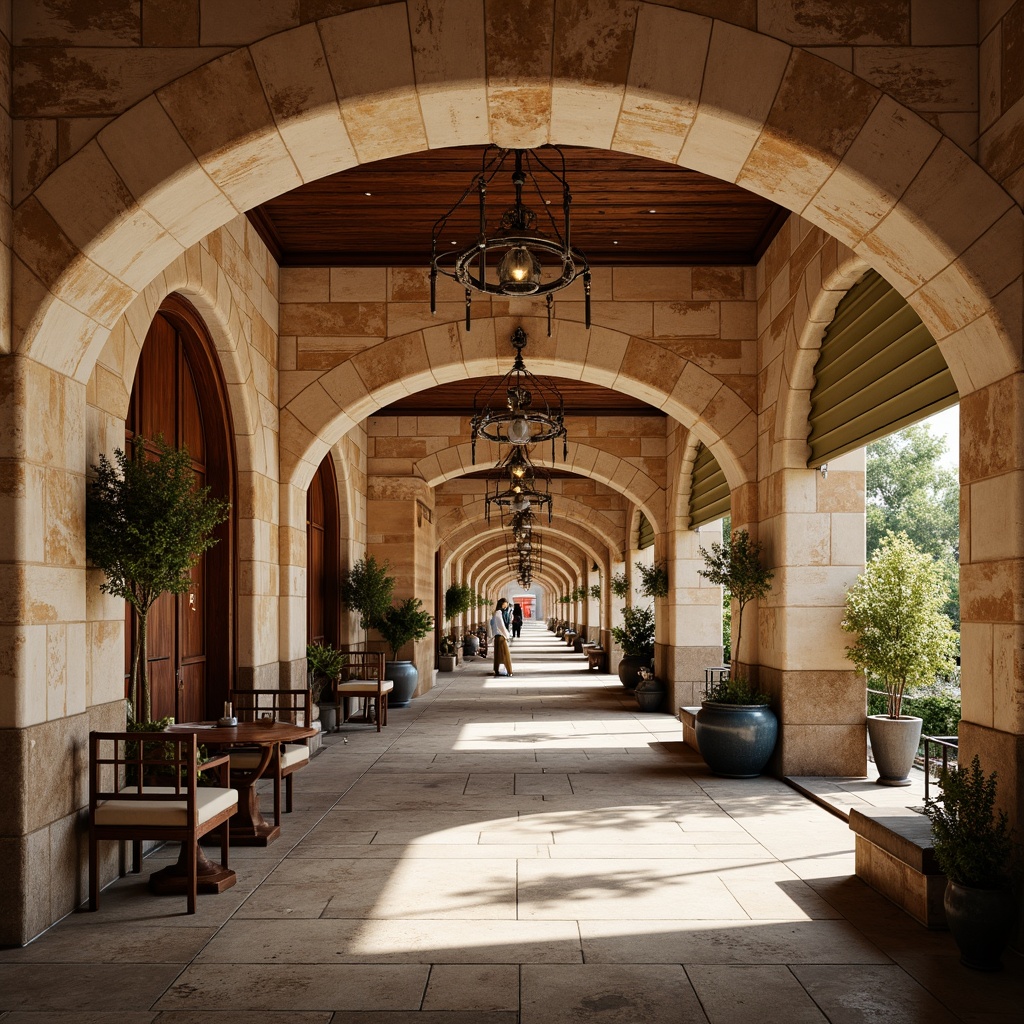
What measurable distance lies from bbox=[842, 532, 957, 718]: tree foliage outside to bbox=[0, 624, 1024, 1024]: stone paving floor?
1.03m

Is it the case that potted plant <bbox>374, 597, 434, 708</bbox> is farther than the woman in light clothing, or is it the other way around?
the woman in light clothing

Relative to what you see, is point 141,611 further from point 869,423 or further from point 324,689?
point 324,689

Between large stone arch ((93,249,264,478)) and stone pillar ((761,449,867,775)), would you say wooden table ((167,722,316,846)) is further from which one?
stone pillar ((761,449,867,775))

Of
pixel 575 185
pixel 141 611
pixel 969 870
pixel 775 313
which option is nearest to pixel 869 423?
pixel 775 313

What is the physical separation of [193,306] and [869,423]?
4.23 m

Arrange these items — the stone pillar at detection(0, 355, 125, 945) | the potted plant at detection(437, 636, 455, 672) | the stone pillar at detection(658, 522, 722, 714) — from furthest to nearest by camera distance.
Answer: the potted plant at detection(437, 636, 455, 672) → the stone pillar at detection(658, 522, 722, 714) → the stone pillar at detection(0, 355, 125, 945)

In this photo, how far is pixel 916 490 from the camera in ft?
109

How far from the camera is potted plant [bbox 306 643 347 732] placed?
31.3 ft

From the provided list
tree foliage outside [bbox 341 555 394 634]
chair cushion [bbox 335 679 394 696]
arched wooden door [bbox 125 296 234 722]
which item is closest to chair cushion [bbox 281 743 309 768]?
arched wooden door [bbox 125 296 234 722]

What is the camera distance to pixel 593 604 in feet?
97.6

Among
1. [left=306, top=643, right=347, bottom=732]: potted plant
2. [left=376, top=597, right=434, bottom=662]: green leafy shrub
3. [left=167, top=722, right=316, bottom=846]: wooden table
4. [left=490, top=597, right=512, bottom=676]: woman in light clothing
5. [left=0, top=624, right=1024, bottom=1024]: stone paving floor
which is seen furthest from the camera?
[left=490, top=597, right=512, bottom=676]: woman in light clothing

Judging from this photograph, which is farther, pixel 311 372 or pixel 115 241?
pixel 311 372

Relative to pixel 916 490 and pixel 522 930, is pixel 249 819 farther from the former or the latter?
pixel 916 490

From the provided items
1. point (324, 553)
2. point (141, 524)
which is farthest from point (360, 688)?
point (141, 524)
